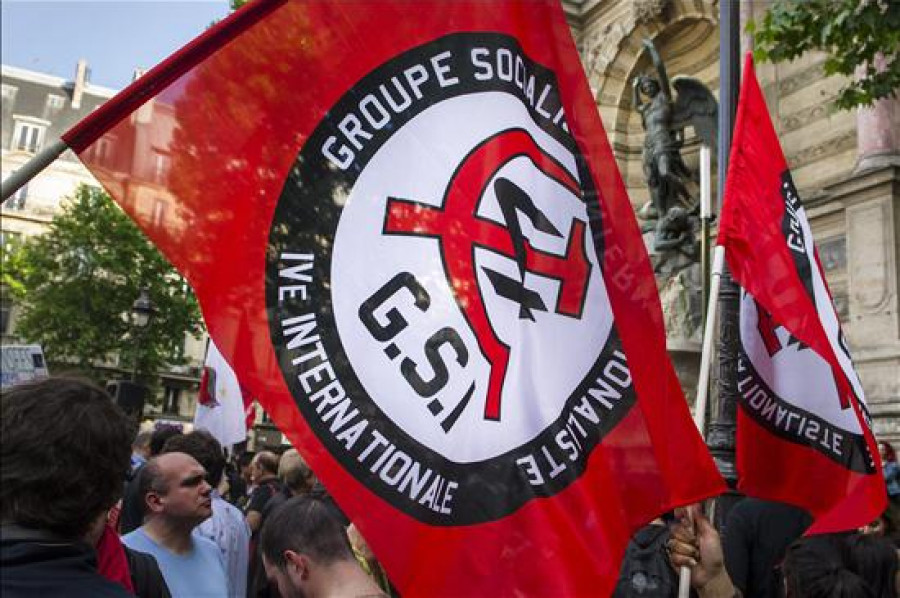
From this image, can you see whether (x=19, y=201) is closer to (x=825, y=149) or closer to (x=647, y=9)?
(x=647, y=9)

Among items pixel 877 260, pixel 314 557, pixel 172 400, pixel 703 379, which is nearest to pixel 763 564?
pixel 703 379

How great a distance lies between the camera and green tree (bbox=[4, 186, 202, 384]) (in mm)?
30703

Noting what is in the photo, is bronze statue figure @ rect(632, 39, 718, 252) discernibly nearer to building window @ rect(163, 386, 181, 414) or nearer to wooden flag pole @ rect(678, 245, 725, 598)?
wooden flag pole @ rect(678, 245, 725, 598)

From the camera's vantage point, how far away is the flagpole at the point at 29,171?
177 centimetres

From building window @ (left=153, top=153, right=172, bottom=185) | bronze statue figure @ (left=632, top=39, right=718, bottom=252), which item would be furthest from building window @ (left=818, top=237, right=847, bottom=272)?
building window @ (left=153, top=153, right=172, bottom=185)

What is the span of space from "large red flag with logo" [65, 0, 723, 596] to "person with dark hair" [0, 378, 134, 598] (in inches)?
18.4

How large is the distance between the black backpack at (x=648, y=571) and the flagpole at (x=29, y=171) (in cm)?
227

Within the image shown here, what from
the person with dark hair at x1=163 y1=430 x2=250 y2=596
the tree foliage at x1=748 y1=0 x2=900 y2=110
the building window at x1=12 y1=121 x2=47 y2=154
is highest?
the building window at x1=12 y1=121 x2=47 y2=154

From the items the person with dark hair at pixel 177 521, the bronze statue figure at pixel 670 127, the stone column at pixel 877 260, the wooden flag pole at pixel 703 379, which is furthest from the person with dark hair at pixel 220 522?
the bronze statue figure at pixel 670 127

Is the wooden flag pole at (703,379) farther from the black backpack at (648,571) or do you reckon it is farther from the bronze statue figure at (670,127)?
the bronze statue figure at (670,127)

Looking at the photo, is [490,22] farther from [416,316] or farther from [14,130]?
[14,130]

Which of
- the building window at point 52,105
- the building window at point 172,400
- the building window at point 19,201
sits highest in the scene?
the building window at point 52,105

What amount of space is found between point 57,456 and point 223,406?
5.24 m

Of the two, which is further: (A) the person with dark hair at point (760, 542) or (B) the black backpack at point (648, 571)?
(A) the person with dark hair at point (760, 542)
